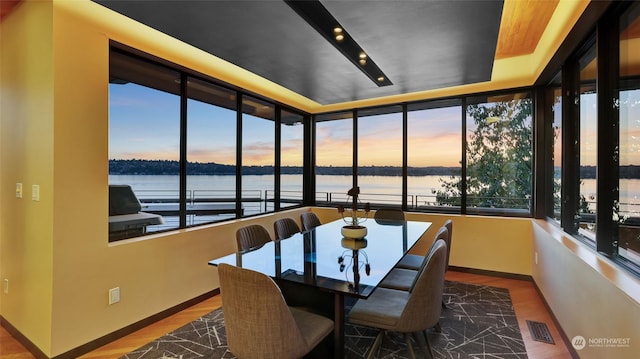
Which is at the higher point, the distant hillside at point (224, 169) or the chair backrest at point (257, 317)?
the distant hillside at point (224, 169)

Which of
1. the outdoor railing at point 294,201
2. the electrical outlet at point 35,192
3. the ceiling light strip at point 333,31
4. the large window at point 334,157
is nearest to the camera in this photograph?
the ceiling light strip at point 333,31

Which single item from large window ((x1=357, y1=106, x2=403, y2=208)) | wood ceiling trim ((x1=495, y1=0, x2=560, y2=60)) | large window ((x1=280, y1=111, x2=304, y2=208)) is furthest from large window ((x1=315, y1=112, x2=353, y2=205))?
wood ceiling trim ((x1=495, y1=0, x2=560, y2=60))

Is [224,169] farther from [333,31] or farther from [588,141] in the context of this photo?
[588,141]

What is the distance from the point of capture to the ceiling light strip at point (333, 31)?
7.12 ft

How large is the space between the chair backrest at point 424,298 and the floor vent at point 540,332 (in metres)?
1.41

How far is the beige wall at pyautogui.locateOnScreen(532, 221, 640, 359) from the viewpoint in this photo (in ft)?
5.02

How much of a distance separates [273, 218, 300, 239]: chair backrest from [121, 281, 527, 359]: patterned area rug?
102cm


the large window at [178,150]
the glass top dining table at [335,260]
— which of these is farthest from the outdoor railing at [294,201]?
the glass top dining table at [335,260]

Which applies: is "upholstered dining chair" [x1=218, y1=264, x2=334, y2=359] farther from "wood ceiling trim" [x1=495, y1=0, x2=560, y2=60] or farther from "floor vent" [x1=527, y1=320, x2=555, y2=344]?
"wood ceiling trim" [x1=495, y1=0, x2=560, y2=60]

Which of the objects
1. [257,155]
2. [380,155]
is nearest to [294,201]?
[257,155]

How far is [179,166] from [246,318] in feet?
7.49

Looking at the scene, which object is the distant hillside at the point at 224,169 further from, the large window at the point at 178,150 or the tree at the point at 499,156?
the tree at the point at 499,156

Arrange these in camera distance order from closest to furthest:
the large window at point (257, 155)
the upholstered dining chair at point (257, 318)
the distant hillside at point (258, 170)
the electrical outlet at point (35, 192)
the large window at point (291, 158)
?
the upholstered dining chair at point (257, 318)
the electrical outlet at point (35, 192)
the distant hillside at point (258, 170)
the large window at point (257, 155)
the large window at point (291, 158)

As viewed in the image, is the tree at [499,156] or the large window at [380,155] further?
the large window at [380,155]
